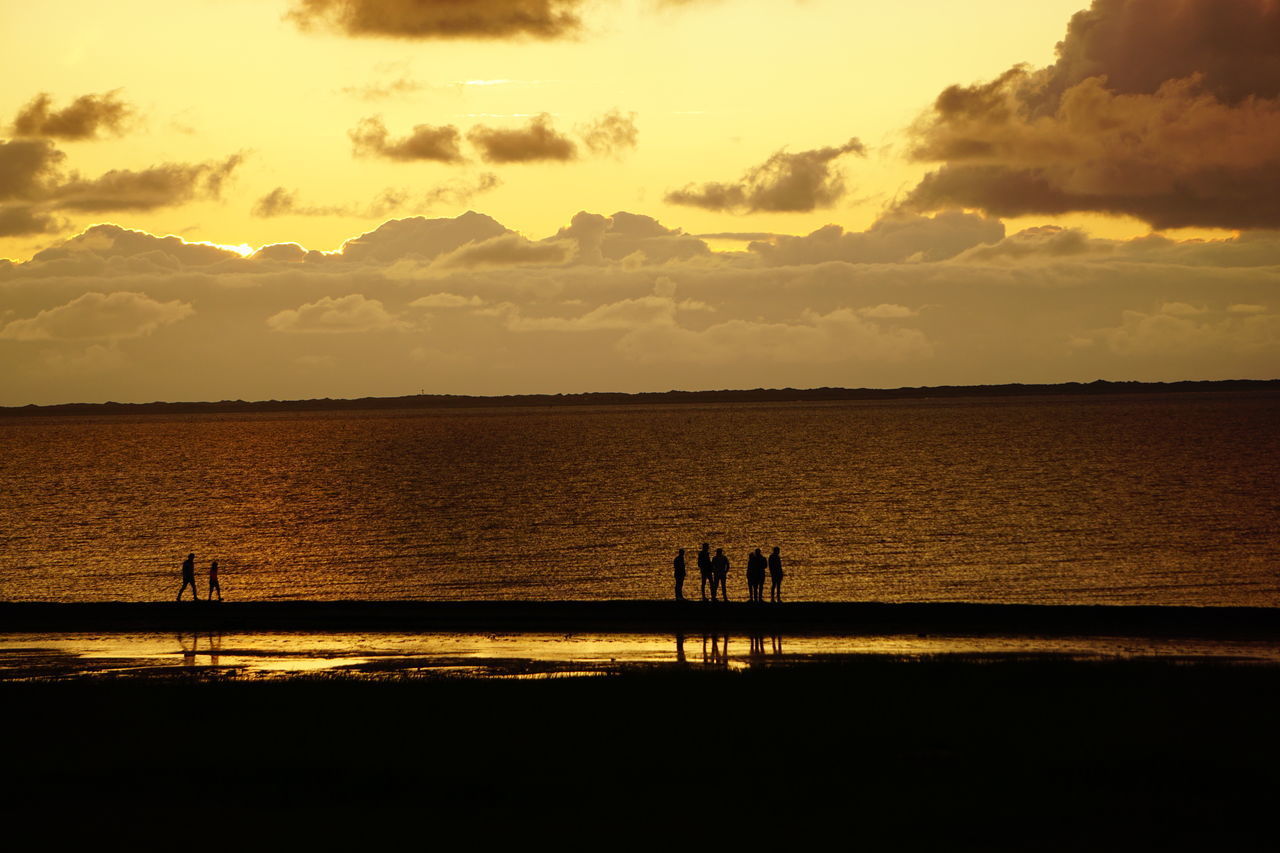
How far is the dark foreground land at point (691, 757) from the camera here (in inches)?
722

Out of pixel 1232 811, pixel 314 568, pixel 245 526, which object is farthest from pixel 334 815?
pixel 245 526

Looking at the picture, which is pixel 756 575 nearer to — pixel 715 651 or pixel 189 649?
pixel 715 651

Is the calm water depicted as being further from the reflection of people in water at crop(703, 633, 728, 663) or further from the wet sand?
the wet sand

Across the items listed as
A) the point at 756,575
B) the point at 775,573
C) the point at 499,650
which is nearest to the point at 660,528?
the point at 775,573

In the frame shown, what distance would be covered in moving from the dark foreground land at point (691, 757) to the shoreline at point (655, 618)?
8.10m

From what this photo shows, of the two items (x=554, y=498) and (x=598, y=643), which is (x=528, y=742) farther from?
(x=554, y=498)

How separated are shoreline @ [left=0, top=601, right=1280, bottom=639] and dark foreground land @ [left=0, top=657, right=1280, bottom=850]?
319 inches

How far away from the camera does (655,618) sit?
1614 inches

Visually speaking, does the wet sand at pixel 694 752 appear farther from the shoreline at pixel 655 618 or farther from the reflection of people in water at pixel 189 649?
the shoreline at pixel 655 618

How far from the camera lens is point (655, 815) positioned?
18.8 meters

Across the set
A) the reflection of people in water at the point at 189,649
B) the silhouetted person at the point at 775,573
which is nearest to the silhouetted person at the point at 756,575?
the silhouetted person at the point at 775,573

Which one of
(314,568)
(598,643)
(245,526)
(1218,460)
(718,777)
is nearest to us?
(718,777)

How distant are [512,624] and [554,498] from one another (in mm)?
63279

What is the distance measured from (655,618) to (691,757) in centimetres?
1895
